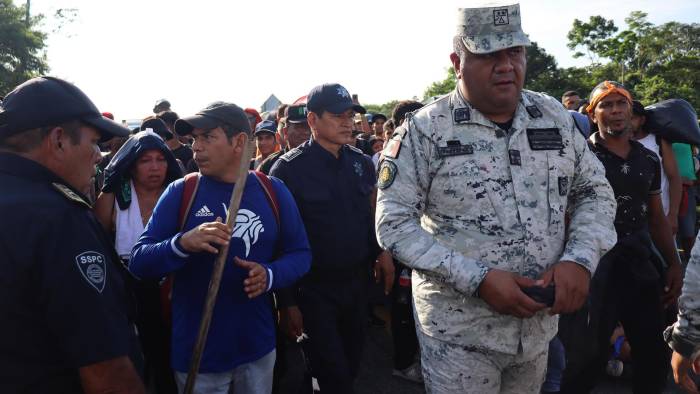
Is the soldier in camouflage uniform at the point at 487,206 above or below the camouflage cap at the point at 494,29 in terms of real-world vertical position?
below

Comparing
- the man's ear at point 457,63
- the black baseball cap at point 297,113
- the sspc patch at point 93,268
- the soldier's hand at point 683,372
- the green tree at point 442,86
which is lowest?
the soldier's hand at point 683,372

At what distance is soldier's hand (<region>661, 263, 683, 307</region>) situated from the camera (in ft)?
12.3

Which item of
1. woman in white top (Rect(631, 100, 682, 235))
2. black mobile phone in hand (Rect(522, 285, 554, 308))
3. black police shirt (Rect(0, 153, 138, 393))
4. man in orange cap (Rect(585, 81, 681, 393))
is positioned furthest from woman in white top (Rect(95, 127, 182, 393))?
woman in white top (Rect(631, 100, 682, 235))

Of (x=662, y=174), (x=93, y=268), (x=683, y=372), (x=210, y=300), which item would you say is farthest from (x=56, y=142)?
(x=662, y=174)

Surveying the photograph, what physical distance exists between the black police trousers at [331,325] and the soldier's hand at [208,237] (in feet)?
3.91

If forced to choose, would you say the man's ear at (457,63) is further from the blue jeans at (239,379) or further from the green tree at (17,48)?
the green tree at (17,48)

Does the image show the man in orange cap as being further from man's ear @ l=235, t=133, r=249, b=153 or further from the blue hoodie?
man's ear @ l=235, t=133, r=249, b=153

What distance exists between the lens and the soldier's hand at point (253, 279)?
7.92 feet

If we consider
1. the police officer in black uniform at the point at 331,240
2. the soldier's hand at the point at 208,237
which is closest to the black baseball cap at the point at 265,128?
the police officer in black uniform at the point at 331,240

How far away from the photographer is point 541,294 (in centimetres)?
190

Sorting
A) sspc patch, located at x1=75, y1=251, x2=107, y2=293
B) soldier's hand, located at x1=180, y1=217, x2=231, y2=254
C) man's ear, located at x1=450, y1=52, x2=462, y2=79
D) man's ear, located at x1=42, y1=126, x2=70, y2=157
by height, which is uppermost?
man's ear, located at x1=450, y1=52, x2=462, y2=79

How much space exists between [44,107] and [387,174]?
1.25m

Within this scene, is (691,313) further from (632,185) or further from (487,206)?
(632,185)

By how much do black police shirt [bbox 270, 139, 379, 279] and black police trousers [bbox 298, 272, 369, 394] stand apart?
101 millimetres
